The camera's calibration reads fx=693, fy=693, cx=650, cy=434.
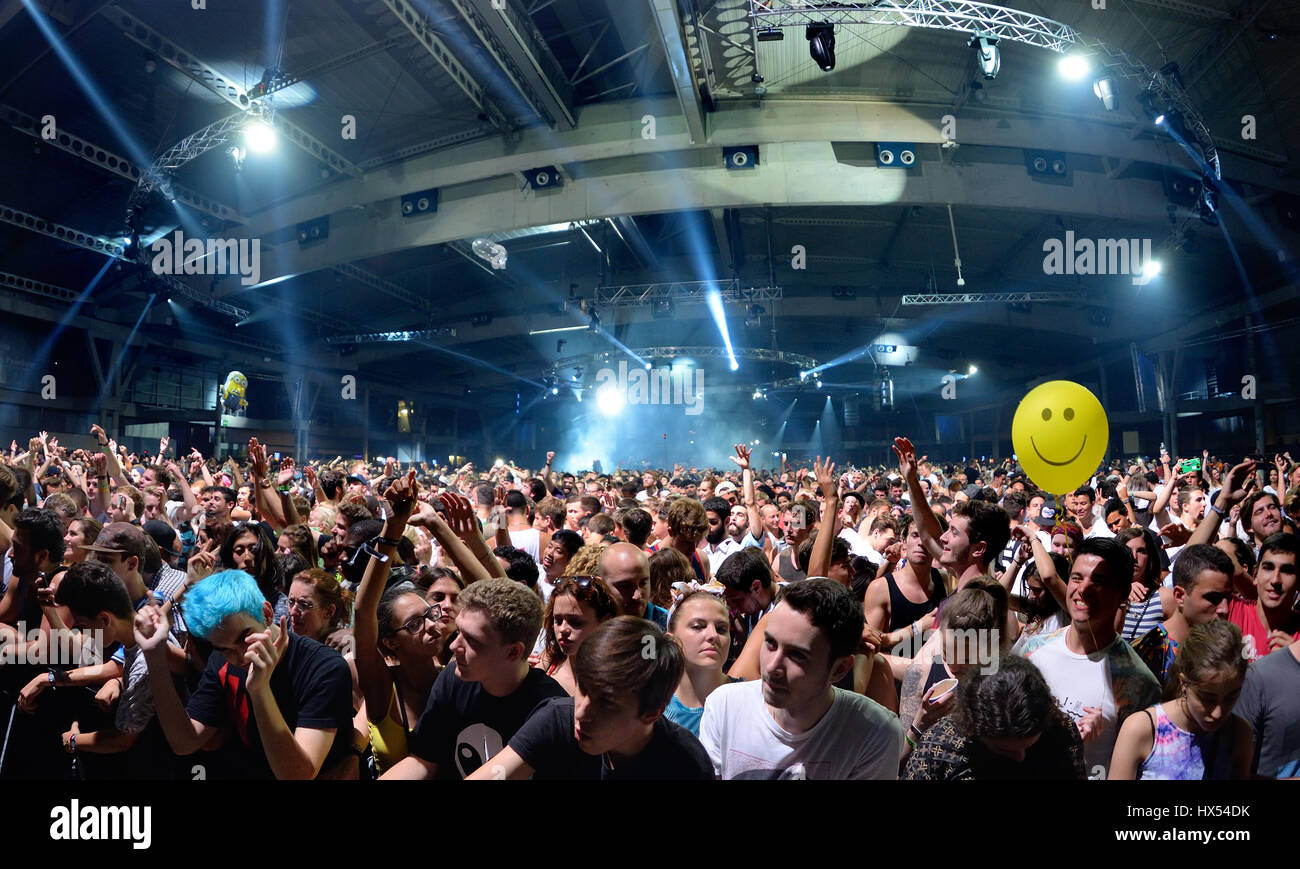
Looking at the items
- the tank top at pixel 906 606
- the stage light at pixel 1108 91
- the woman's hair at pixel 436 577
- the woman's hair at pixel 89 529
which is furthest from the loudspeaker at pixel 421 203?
the tank top at pixel 906 606

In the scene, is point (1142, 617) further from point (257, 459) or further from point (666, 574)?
point (257, 459)

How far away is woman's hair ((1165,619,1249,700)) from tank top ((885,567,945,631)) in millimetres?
1476

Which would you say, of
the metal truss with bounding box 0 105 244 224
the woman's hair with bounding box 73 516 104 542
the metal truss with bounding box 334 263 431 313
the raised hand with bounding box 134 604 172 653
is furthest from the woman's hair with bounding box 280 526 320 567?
the metal truss with bounding box 334 263 431 313

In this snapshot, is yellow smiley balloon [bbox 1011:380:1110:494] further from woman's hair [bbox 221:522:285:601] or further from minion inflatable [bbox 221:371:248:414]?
minion inflatable [bbox 221:371:248:414]

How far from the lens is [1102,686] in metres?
2.44

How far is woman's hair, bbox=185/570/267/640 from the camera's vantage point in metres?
2.14

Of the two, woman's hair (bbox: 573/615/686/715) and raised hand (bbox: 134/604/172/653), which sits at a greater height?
raised hand (bbox: 134/604/172/653)

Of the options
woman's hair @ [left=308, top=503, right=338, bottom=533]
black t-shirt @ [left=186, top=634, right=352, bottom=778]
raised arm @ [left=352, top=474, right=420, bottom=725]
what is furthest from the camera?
woman's hair @ [left=308, top=503, right=338, bottom=533]

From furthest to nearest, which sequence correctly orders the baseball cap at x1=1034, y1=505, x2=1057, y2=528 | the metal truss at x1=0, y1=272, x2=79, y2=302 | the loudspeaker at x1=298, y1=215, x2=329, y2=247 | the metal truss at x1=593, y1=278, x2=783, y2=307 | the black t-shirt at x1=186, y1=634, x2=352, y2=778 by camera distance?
the metal truss at x1=593, y1=278, x2=783, y2=307 → the metal truss at x1=0, y1=272, x2=79, y2=302 → the loudspeaker at x1=298, y1=215, x2=329, y2=247 → the baseball cap at x1=1034, y1=505, x2=1057, y2=528 → the black t-shirt at x1=186, y1=634, x2=352, y2=778

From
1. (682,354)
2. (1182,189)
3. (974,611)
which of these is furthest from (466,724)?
(682,354)

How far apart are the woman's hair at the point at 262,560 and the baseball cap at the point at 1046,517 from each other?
4.88 metres

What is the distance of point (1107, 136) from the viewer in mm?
10992
